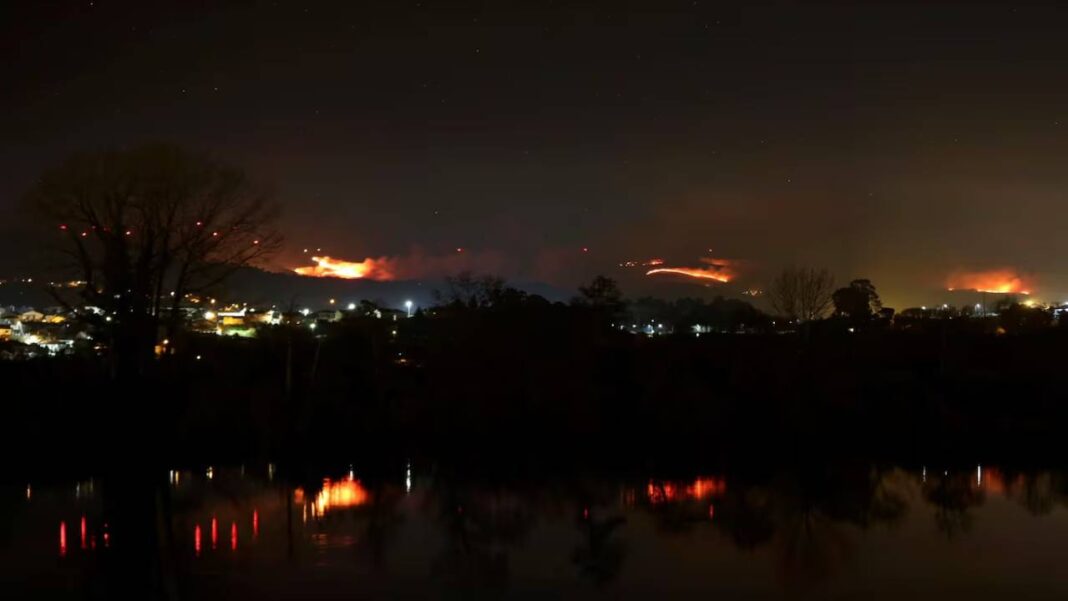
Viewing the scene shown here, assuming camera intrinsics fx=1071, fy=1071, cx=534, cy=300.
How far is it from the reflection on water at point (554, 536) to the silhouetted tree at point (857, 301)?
22.6 meters

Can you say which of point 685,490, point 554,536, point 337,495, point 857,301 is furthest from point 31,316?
point 857,301

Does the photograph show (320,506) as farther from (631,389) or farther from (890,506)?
(631,389)

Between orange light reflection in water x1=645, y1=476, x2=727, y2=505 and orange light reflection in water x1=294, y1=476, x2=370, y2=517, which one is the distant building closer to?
orange light reflection in water x1=294, y1=476, x2=370, y2=517

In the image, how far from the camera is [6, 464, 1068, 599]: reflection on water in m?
15.6

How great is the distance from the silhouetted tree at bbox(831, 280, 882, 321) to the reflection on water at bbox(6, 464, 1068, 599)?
22587mm

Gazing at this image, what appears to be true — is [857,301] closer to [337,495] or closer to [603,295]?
[603,295]

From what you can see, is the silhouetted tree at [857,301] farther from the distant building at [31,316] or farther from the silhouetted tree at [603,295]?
the distant building at [31,316]

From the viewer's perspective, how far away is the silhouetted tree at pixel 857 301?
48562 mm

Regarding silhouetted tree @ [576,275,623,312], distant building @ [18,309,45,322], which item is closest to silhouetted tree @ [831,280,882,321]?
silhouetted tree @ [576,275,623,312]

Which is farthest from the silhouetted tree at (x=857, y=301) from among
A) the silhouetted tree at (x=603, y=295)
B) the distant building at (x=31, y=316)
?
the distant building at (x=31, y=316)

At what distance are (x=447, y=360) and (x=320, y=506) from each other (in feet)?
36.2

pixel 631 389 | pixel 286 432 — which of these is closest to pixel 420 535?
pixel 286 432

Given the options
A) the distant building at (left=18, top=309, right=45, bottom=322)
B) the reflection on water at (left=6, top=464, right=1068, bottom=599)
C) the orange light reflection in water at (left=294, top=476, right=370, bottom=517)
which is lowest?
the reflection on water at (left=6, top=464, right=1068, bottom=599)

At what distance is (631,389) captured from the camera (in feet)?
111
